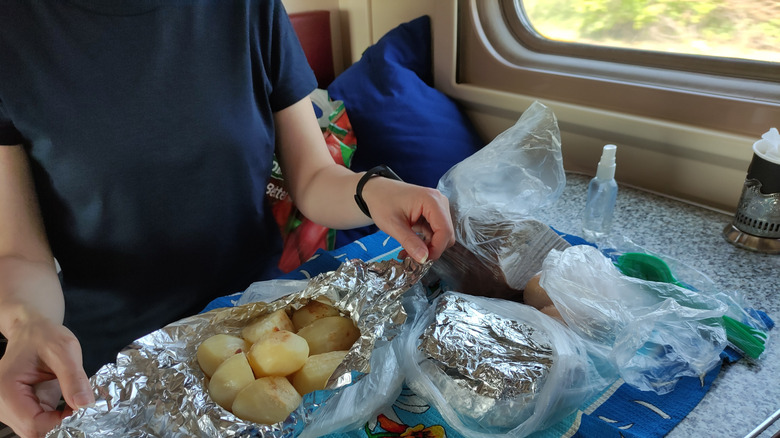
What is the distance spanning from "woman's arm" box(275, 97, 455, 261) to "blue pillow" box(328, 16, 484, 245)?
439 millimetres

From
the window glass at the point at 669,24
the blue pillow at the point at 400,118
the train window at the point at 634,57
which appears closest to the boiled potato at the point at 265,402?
the blue pillow at the point at 400,118

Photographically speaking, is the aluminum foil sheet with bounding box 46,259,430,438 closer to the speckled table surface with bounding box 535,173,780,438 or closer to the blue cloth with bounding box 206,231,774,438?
the blue cloth with bounding box 206,231,774,438

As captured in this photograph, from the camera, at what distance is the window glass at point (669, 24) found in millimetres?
1066

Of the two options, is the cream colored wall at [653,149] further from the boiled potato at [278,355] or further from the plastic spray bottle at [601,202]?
the boiled potato at [278,355]

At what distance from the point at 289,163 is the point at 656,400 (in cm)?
73

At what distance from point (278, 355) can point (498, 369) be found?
236mm

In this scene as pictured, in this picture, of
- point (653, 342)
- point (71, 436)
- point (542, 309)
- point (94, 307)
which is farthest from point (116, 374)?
point (653, 342)

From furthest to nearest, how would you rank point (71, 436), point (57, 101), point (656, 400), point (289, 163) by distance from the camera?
point (289, 163) → point (57, 101) → point (656, 400) → point (71, 436)

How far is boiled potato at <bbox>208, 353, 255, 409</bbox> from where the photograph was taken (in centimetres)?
55

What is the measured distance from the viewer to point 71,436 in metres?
0.51

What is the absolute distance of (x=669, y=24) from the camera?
1.19 metres

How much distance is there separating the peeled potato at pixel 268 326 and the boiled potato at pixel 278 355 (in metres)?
0.03

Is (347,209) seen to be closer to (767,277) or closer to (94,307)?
(94,307)

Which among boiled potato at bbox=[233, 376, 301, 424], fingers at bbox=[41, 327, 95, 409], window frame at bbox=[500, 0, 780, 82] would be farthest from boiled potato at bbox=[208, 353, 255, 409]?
window frame at bbox=[500, 0, 780, 82]
